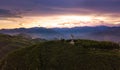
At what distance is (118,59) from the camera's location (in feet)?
322

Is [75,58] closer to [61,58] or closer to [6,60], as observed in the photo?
[61,58]

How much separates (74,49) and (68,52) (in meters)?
2.65

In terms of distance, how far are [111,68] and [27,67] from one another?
26376mm

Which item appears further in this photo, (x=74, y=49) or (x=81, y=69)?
(x=74, y=49)

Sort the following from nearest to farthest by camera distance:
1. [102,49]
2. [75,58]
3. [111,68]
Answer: [111,68] < [75,58] < [102,49]

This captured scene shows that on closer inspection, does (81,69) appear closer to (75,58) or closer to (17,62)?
(75,58)

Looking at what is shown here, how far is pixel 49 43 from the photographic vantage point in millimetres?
114812

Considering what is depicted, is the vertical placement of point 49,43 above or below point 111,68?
above

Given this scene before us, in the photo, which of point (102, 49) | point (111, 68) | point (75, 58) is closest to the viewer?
point (111, 68)

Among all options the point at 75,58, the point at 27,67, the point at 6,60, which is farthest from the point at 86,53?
the point at 6,60

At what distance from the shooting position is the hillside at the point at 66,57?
97812mm

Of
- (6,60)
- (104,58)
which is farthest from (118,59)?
(6,60)

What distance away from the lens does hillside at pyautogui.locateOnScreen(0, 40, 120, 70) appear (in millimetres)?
97812

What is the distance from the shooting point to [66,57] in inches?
4045
